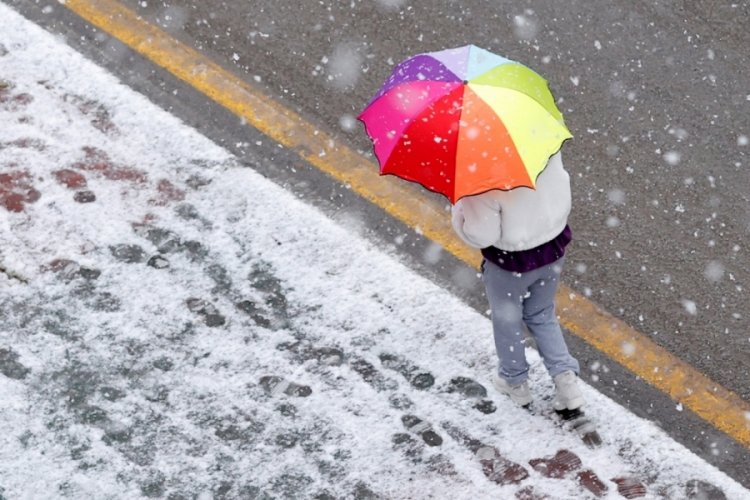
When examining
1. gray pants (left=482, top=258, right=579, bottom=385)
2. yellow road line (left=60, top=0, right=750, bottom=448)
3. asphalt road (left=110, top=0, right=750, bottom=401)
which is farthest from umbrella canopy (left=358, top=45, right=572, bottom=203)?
asphalt road (left=110, top=0, right=750, bottom=401)

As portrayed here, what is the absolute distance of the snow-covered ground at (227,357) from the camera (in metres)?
3.81

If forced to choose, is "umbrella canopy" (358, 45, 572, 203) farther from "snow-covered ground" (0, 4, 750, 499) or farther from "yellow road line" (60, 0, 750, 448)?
A: "yellow road line" (60, 0, 750, 448)

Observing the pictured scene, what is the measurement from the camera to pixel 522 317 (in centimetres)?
394

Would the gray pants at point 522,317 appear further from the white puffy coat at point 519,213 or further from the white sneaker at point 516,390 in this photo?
the white puffy coat at point 519,213

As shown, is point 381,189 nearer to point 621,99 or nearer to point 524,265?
point 621,99

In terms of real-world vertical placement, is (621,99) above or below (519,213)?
below

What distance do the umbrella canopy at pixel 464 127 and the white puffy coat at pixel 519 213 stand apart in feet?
0.47

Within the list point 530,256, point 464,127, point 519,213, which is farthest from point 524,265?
point 464,127

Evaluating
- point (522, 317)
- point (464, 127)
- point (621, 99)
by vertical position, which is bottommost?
point (522, 317)

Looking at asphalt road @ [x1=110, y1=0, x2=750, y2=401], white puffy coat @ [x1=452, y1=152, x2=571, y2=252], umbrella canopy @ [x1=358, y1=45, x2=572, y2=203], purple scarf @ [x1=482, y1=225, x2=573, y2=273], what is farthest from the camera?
asphalt road @ [x1=110, y1=0, x2=750, y2=401]

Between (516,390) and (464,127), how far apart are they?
44.6 inches

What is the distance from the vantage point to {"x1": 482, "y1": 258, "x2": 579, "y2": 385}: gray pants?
3727 millimetres

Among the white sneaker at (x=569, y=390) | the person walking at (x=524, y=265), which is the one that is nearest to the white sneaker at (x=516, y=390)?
the person walking at (x=524, y=265)

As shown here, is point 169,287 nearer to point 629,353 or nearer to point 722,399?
point 629,353
